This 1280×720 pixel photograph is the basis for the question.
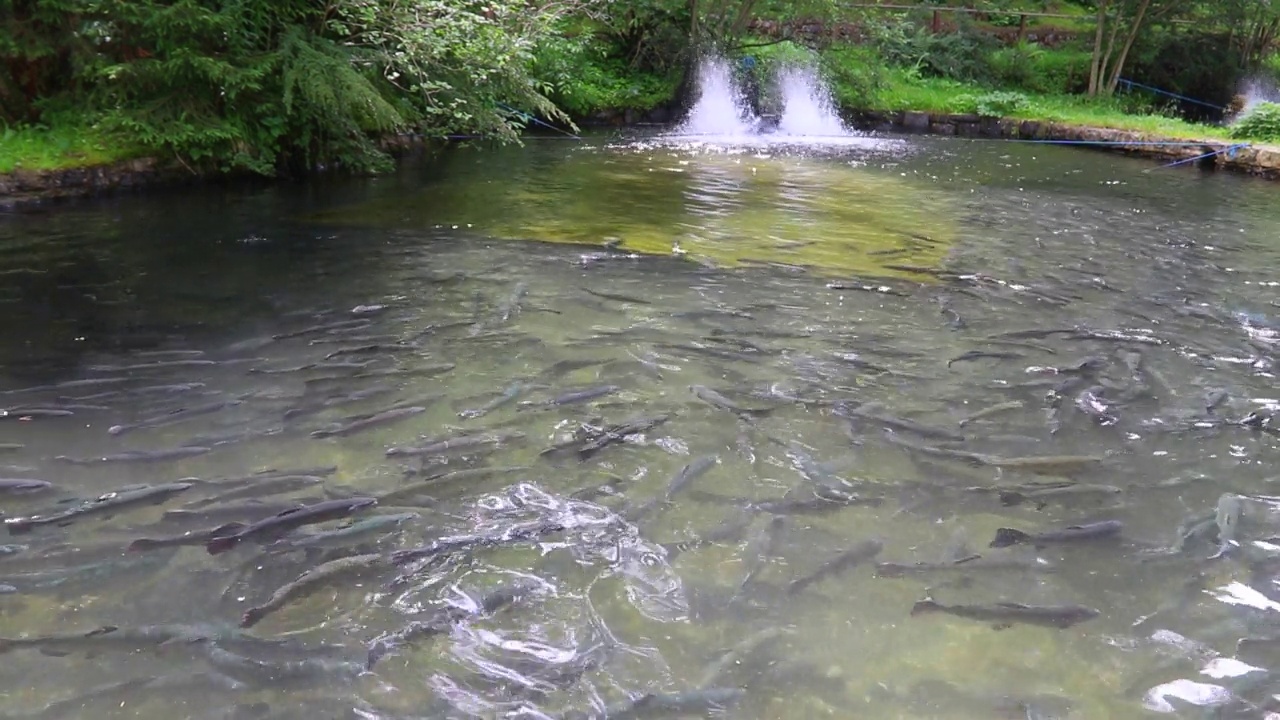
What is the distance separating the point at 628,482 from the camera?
504cm

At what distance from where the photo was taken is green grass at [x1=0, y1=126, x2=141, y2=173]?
12070 millimetres

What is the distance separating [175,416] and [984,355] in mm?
6094

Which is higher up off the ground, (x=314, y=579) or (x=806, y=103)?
(x=806, y=103)

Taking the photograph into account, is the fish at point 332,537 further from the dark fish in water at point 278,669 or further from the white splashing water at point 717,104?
the white splashing water at point 717,104

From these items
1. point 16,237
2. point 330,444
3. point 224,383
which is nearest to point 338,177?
point 16,237

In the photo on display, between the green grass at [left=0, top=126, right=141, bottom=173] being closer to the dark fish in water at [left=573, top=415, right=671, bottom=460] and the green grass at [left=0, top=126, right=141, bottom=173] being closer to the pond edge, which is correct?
the pond edge

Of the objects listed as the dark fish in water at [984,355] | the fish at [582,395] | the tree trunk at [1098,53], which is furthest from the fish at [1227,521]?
the tree trunk at [1098,53]

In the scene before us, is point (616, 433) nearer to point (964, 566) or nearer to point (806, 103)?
point (964, 566)

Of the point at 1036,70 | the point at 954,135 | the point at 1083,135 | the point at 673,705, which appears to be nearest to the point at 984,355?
the point at 673,705

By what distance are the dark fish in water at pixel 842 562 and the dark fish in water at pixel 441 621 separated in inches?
50.8

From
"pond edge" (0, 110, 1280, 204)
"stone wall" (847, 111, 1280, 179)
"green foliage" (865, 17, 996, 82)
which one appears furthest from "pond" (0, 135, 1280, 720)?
"green foliage" (865, 17, 996, 82)

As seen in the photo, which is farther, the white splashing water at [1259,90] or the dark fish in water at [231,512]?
the white splashing water at [1259,90]

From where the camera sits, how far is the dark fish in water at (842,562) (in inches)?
164

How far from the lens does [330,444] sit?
5363mm
